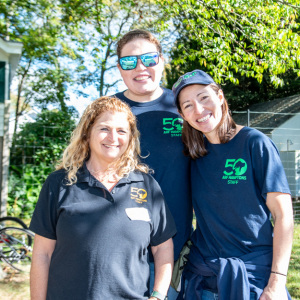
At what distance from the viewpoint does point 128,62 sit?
2.43 meters

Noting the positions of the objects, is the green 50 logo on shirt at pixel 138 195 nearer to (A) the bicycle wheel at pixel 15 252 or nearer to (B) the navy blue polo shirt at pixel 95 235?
(B) the navy blue polo shirt at pixel 95 235

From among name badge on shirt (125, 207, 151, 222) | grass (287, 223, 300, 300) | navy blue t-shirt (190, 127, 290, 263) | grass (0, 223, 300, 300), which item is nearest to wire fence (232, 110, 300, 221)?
grass (287, 223, 300, 300)

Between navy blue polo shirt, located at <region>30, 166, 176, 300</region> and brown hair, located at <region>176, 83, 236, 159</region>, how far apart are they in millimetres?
443

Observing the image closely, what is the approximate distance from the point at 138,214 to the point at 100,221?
203 mm

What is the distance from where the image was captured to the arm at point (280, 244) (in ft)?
5.57

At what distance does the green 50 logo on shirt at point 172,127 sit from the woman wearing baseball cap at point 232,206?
255mm

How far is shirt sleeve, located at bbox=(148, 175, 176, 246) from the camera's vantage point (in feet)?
6.23

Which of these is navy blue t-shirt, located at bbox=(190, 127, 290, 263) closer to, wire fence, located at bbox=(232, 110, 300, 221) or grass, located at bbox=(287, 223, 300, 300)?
grass, located at bbox=(287, 223, 300, 300)

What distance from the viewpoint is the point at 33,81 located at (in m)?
21.2

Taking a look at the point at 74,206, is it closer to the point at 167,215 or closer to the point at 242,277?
the point at 167,215

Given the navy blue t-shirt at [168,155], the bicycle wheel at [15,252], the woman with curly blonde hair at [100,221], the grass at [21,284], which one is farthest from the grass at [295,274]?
the bicycle wheel at [15,252]

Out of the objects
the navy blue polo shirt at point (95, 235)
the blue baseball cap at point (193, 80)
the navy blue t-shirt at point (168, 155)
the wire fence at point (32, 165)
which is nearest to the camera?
the navy blue polo shirt at point (95, 235)

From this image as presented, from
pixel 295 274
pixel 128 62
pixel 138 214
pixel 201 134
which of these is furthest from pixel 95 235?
pixel 295 274

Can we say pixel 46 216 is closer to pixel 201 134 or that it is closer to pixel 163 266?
pixel 163 266
